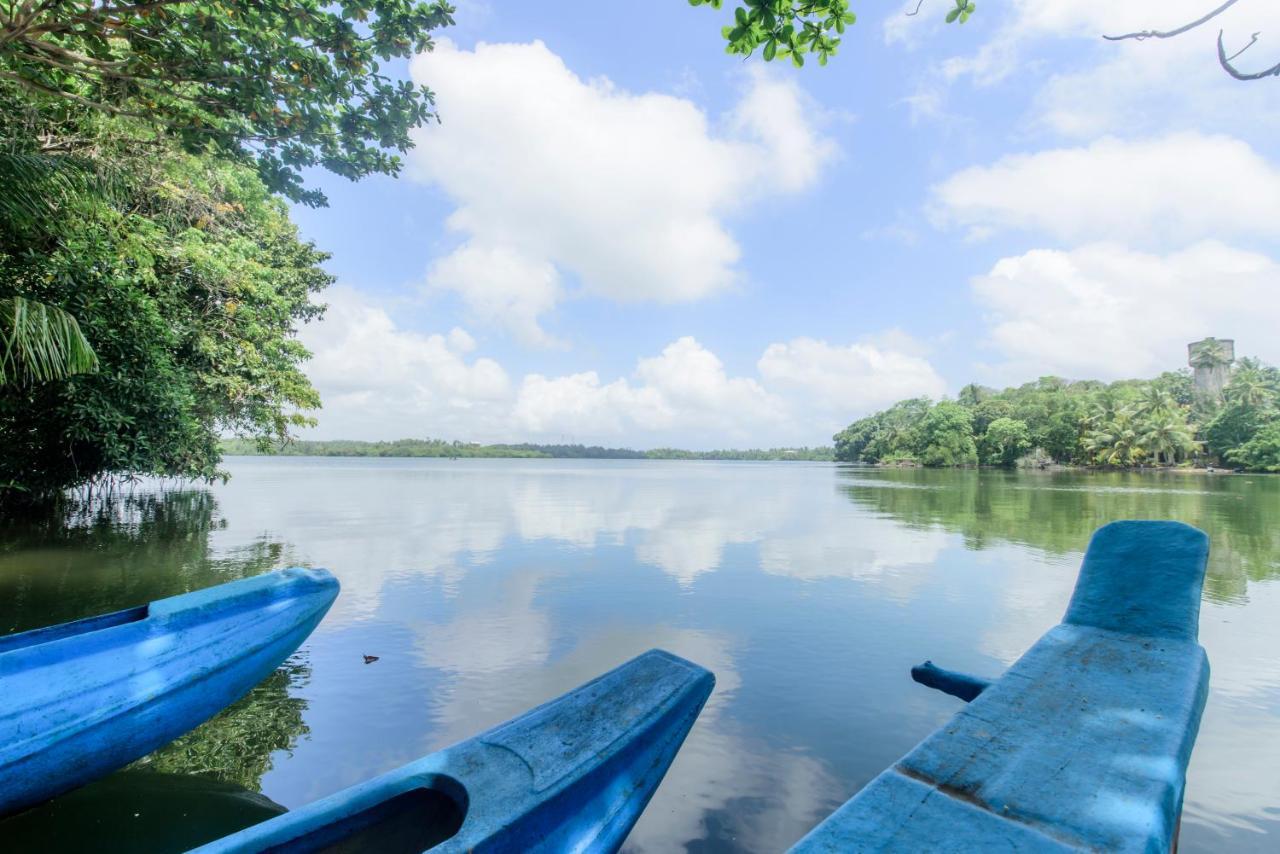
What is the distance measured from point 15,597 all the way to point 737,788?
8.62m

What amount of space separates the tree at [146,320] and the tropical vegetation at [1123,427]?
66086mm

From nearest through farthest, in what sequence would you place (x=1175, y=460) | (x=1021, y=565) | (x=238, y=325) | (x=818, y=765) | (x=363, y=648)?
(x=818, y=765) → (x=363, y=648) → (x=1021, y=565) → (x=238, y=325) → (x=1175, y=460)

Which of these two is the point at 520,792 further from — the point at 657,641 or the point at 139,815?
the point at 657,641

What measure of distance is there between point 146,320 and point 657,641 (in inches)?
381

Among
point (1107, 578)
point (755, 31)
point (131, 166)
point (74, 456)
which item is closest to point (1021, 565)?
point (1107, 578)

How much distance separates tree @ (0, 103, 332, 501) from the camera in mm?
8320

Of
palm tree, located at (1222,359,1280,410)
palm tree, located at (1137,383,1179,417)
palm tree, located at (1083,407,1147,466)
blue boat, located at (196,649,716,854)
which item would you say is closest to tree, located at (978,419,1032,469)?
palm tree, located at (1083,407,1147,466)

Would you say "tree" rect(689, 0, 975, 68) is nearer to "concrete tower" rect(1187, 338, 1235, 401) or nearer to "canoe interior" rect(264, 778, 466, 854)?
"canoe interior" rect(264, 778, 466, 854)

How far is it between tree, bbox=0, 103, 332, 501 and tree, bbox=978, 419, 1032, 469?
68212 mm

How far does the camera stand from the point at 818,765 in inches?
146

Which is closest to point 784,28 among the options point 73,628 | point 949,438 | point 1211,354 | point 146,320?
point 73,628

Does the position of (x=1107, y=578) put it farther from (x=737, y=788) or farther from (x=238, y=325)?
(x=238, y=325)

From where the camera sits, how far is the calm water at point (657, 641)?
10.9 feet

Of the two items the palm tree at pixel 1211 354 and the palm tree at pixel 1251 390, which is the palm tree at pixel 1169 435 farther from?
the palm tree at pixel 1211 354
